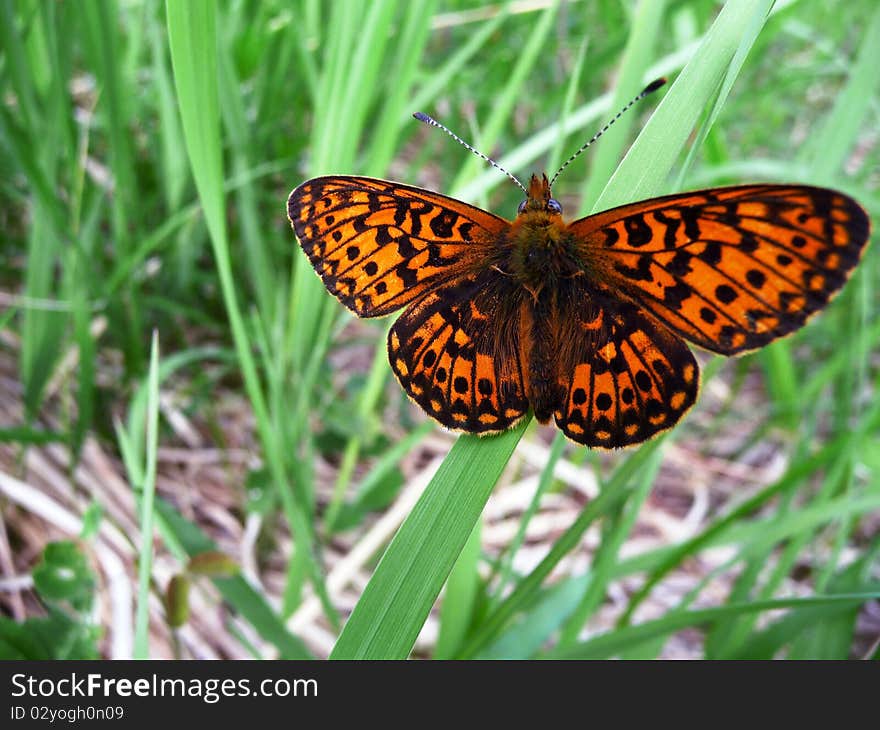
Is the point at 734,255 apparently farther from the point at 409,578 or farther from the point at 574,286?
the point at 409,578

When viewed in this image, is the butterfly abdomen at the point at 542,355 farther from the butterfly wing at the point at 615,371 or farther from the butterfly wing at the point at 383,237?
the butterfly wing at the point at 383,237

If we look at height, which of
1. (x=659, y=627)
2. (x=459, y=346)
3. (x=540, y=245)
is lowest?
(x=659, y=627)

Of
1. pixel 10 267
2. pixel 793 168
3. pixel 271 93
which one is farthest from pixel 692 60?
pixel 10 267

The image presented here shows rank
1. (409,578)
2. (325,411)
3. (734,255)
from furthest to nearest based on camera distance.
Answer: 1. (325,411)
2. (734,255)
3. (409,578)

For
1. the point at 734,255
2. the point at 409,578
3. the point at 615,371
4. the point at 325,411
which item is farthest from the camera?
the point at 325,411

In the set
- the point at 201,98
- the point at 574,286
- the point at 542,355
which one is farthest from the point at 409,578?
the point at 201,98

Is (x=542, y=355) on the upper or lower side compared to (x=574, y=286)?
lower

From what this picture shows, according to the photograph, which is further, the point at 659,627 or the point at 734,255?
the point at 659,627

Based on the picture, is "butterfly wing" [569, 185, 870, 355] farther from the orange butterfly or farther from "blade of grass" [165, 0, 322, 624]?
"blade of grass" [165, 0, 322, 624]
